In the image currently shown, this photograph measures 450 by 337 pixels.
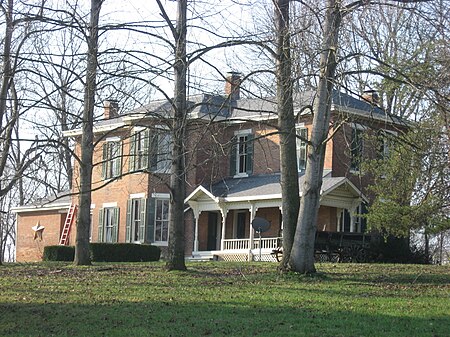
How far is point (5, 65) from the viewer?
2756 cm

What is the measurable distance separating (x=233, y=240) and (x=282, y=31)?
67.1 feet

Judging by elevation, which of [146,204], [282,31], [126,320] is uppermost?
[282,31]

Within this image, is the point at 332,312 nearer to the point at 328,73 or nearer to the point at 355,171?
the point at 328,73

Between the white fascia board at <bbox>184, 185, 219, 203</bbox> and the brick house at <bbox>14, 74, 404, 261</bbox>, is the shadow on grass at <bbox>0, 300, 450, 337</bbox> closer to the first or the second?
the brick house at <bbox>14, 74, 404, 261</bbox>

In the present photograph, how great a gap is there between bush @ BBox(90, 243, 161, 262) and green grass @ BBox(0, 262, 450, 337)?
41.4 ft

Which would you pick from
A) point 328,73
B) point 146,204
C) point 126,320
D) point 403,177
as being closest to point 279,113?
point 328,73

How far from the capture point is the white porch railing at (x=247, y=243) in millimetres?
37984

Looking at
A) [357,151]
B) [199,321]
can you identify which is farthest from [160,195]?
[199,321]

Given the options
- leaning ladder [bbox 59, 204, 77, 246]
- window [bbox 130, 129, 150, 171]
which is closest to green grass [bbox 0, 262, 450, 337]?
window [bbox 130, 129, 150, 171]

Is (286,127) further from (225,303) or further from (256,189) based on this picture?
(256,189)

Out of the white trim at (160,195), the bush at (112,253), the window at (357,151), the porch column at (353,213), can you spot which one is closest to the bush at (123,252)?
the bush at (112,253)

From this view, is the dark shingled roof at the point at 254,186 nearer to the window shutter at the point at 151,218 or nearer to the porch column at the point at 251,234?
the porch column at the point at 251,234

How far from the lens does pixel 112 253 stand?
1431 inches

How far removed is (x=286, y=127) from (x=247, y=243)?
17.7 m
